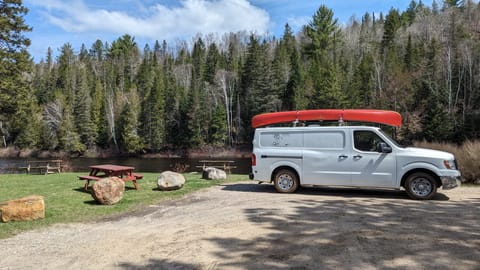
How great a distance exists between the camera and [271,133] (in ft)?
35.5

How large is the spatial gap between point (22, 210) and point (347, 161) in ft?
26.8

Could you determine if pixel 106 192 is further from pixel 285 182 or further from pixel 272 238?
pixel 272 238

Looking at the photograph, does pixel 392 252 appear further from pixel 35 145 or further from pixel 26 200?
pixel 35 145

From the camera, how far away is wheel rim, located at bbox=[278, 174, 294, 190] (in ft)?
34.4

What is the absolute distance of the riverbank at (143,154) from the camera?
5897 centimetres

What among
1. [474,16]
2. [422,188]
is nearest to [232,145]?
[474,16]

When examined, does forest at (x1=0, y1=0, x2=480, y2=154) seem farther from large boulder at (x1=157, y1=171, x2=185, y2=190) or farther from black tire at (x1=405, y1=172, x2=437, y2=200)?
black tire at (x1=405, y1=172, x2=437, y2=200)

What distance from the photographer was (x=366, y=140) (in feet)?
31.8

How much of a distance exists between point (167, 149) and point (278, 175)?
183 feet

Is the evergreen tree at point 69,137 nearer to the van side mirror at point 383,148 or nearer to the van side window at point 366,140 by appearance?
the van side window at point 366,140

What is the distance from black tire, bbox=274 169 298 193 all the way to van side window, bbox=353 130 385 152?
80.1 inches

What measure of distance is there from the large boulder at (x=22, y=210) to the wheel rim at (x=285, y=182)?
6.33 meters

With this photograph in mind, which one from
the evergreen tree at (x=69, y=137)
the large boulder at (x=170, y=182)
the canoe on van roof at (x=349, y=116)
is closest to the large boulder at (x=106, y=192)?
the large boulder at (x=170, y=182)

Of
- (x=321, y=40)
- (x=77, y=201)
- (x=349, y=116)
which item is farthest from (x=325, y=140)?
(x=321, y=40)
